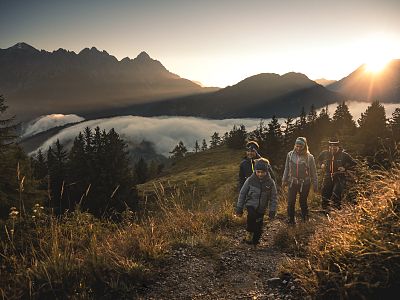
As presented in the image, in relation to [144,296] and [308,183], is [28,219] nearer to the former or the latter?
[144,296]

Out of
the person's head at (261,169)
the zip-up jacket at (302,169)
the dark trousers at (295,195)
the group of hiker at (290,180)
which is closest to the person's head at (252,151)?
the group of hiker at (290,180)

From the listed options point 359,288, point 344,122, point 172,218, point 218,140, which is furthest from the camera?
point 218,140

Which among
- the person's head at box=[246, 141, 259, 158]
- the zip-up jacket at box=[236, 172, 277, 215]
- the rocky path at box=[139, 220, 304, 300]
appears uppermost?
the person's head at box=[246, 141, 259, 158]

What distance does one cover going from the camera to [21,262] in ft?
17.0

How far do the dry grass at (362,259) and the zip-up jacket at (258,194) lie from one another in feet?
9.03

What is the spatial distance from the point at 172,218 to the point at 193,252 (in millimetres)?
1598

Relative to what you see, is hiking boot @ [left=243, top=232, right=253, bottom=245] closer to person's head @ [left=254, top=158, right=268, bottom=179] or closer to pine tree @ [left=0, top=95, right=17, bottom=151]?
person's head @ [left=254, top=158, right=268, bottom=179]

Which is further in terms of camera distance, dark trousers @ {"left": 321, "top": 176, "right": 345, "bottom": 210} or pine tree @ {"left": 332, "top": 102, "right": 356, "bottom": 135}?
pine tree @ {"left": 332, "top": 102, "right": 356, "bottom": 135}

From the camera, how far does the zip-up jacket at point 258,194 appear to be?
25.3ft

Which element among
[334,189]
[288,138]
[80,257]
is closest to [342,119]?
[288,138]

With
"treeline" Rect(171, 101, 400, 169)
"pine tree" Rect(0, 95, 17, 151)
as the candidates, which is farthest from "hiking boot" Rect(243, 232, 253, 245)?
"pine tree" Rect(0, 95, 17, 151)

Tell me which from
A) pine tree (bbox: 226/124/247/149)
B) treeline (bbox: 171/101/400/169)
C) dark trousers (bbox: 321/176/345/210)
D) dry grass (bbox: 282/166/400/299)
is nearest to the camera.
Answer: dry grass (bbox: 282/166/400/299)

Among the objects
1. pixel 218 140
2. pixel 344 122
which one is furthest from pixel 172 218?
pixel 218 140

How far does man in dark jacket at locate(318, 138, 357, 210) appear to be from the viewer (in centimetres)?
1004
